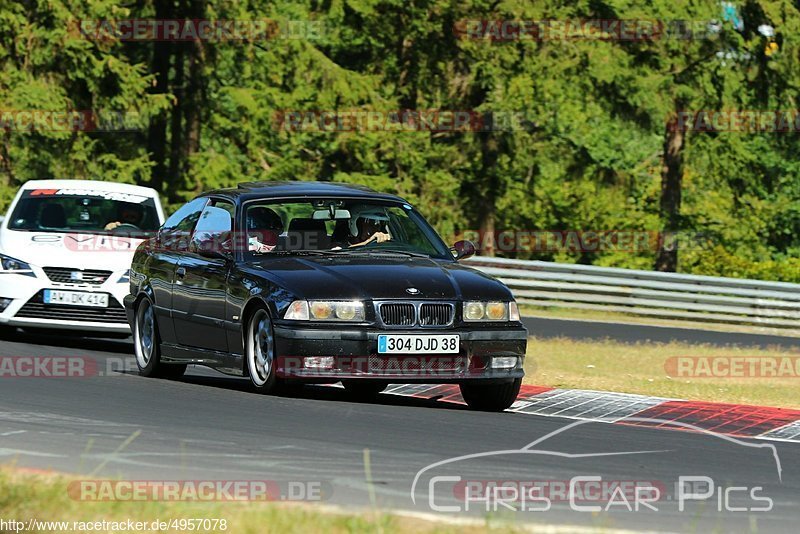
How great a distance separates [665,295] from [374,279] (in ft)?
61.9

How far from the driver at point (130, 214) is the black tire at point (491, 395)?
6.32m

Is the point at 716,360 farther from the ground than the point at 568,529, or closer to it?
closer to it

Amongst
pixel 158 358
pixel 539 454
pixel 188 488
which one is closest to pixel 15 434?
pixel 188 488

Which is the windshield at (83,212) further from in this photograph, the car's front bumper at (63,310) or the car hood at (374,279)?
the car hood at (374,279)

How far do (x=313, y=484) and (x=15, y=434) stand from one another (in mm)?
2421

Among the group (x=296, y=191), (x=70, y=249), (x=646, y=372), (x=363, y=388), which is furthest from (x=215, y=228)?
(x=646, y=372)

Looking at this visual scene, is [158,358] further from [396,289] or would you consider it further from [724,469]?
[724,469]

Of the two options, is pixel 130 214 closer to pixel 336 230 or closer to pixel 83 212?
pixel 83 212

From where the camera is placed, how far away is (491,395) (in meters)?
11.3

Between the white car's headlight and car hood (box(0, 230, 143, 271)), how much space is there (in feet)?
0.14

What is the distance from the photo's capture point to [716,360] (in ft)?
62.3
